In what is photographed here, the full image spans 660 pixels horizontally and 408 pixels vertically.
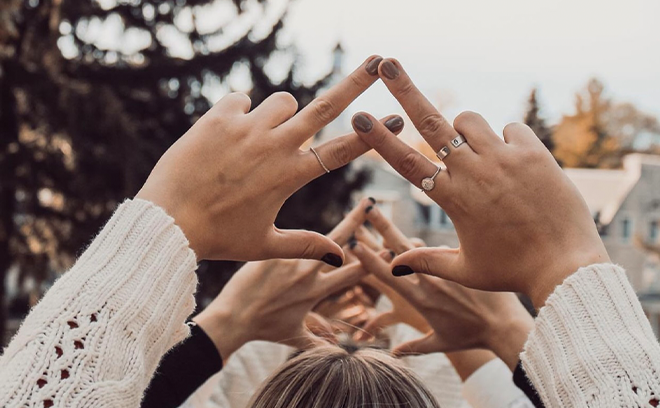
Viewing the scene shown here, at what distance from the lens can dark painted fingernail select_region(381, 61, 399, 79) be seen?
1.04 m

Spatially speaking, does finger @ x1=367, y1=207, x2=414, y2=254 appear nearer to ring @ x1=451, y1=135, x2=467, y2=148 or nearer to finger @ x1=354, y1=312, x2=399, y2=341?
finger @ x1=354, y1=312, x2=399, y2=341

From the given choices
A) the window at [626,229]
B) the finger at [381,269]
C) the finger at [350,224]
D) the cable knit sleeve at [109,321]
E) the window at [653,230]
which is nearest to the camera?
the cable knit sleeve at [109,321]

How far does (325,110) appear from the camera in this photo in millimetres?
1033

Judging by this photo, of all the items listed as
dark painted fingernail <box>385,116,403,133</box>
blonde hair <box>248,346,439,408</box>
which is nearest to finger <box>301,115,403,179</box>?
dark painted fingernail <box>385,116,403,133</box>

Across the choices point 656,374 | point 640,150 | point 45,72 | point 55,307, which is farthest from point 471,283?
point 640,150

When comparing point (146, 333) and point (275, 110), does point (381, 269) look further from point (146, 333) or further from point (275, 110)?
point (146, 333)

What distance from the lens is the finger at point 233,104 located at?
1.03 m

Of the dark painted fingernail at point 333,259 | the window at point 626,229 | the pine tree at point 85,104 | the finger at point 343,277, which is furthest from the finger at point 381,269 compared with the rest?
the window at point 626,229

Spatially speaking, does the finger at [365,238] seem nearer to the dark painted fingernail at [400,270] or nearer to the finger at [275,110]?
the dark painted fingernail at [400,270]

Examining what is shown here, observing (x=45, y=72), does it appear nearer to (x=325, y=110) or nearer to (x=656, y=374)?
(x=325, y=110)

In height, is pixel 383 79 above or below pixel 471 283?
above

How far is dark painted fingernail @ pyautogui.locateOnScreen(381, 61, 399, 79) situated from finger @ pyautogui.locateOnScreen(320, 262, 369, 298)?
23.4 inches

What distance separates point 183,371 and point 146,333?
1.54 feet

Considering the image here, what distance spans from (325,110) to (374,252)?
1.98ft
